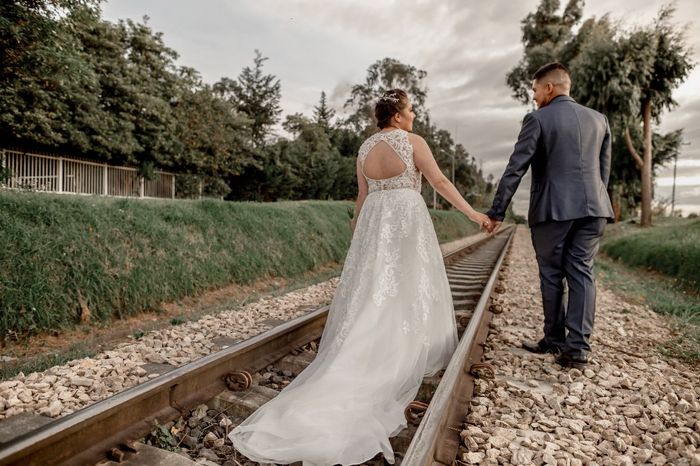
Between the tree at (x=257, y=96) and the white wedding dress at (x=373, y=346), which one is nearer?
the white wedding dress at (x=373, y=346)

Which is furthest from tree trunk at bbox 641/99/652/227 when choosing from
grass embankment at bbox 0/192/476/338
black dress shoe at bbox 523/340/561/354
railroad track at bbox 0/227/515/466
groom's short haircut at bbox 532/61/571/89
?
railroad track at bbox 0/227/515/466

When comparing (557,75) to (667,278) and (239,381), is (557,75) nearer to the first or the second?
(239,381)

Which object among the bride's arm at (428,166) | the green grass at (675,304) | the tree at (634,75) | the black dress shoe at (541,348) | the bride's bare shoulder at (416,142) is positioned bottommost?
the green grass at (675,304)

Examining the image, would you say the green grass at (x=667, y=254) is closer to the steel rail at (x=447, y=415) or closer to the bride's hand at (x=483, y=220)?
the bride's hand at (x=483, y=220)

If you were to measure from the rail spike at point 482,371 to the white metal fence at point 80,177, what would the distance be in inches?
612

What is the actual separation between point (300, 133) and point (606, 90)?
81.6 feet

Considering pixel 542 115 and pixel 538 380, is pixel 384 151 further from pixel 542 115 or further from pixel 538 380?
pixel 538 380

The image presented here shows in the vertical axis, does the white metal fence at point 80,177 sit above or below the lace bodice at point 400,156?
above

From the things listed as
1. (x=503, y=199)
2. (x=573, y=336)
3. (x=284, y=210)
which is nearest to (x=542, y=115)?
(x=503, y=199)

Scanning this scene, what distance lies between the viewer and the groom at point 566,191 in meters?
3.25

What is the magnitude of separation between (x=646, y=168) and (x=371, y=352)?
21720mm

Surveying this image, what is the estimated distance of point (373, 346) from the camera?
272 centimetres

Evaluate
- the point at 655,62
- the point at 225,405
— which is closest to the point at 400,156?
the point at 225,405

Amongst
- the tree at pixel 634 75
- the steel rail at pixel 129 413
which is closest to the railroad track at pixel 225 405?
the steel rail at pixel 129 413
